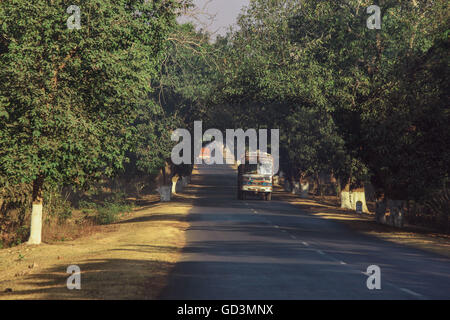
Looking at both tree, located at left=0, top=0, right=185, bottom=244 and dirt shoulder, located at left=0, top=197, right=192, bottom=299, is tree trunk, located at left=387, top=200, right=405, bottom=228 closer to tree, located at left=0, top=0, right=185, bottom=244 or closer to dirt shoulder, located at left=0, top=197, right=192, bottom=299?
dirt shoulder, located at left=0, top=197, right=192, bottom=299

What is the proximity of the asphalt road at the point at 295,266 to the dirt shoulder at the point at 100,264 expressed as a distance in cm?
57

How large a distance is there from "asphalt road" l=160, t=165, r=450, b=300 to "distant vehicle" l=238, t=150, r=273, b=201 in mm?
23640

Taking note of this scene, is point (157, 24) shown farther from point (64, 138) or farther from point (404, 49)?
point (404, 49)

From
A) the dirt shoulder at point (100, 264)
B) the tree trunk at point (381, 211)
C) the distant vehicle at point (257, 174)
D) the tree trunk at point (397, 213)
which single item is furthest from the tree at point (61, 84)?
the distant vehicle at point (257, 174)

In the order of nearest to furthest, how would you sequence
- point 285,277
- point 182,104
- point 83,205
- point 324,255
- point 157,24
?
point 285,277 → point 324,255 → point 157,24 → point 83,205 → point 182,104

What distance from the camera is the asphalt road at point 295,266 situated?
13.7 meters

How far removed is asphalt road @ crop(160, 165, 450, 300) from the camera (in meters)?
13.7

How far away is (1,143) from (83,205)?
23.1m

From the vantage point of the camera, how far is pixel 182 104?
62.4m

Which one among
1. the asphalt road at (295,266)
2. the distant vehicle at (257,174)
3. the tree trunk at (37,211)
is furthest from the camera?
the distant vehicle at (257,174)

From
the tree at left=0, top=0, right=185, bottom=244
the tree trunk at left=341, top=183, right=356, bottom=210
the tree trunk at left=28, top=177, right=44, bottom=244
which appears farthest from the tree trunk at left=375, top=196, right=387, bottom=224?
the tree trunk at left=28, top=177, right=44, bottom=244

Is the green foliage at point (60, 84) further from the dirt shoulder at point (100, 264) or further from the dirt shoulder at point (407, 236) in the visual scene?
the dirt shoulder at point (407, 236)

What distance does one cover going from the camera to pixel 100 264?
19234 millimetres
